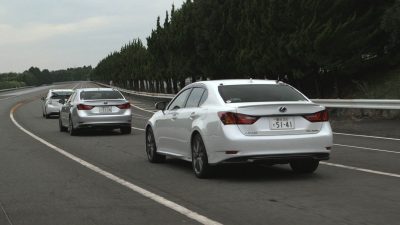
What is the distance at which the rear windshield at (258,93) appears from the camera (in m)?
9.70

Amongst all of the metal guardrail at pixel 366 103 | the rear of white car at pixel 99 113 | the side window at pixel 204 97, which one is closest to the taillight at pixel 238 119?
the side window at pixel 204 97

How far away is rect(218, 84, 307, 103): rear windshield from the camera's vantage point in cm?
970

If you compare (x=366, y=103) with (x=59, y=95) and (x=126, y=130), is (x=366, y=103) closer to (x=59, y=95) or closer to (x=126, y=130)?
(x=126, y=130)

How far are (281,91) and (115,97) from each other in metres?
11.2

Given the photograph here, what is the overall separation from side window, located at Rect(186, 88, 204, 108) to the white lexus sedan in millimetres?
35

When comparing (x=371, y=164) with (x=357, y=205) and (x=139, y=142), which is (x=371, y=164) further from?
(x=139, y=142)

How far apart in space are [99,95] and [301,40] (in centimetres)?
1068

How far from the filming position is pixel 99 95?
20.5 metres

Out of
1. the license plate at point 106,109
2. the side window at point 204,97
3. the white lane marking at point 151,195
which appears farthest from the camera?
the license plate at point 106,109

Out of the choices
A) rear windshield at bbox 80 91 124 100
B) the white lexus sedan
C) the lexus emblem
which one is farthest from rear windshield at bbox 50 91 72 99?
the lexus emblem

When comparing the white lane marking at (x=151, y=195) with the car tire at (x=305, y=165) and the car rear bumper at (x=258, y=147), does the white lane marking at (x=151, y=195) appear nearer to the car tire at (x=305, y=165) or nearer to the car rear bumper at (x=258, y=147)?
the car rear bumper at (x=258, y=147)

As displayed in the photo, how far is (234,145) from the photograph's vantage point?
29.7ft

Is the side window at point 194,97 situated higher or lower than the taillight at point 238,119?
higher

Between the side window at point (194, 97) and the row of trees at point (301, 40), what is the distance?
16.5 metres
